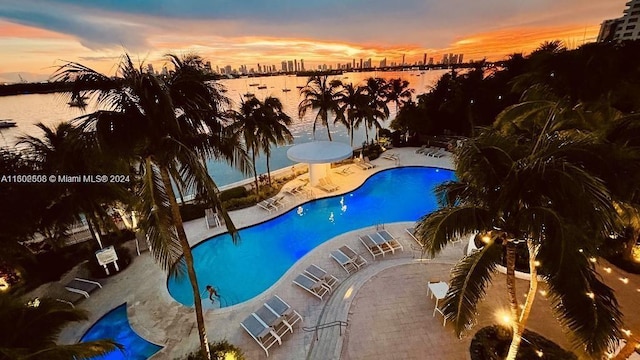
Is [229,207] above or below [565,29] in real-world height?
below

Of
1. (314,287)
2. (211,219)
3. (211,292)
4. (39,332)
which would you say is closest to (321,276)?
(314,287)

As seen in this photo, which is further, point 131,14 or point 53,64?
point 131,14

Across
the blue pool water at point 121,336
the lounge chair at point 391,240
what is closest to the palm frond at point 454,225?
the lounge chair at point 391,240

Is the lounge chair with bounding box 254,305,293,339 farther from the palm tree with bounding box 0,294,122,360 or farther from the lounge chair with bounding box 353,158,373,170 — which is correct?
the lounge chair with bounding box 353,158,373,170

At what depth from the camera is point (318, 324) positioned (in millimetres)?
8570

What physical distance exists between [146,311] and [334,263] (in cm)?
708

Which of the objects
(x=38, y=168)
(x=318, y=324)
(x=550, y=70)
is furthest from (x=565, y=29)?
(x=38, y=168)

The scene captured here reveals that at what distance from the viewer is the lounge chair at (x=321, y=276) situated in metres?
10.1

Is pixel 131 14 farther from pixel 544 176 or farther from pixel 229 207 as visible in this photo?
pixel 544 176

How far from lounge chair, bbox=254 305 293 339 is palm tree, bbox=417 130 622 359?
208 inches

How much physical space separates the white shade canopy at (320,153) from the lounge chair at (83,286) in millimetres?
11341

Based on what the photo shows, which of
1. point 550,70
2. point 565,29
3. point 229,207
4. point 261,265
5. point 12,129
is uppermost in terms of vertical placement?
point 565,29

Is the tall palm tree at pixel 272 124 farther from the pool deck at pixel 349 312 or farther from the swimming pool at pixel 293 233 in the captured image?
the pool deck at pixel 349 312

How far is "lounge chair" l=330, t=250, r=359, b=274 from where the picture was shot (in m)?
11.0
